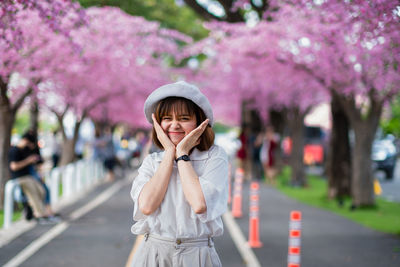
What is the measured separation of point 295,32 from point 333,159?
5266 millimetres

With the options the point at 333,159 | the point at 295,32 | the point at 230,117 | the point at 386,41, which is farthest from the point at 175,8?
the point at 230,117

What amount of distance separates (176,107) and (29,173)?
9.71 metres

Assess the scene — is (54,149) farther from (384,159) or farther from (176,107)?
(176,107)

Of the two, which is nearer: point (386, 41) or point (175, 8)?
point (386, 41)

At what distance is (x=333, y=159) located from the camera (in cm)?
1834

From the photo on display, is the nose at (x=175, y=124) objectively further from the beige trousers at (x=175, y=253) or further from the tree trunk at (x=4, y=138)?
the tree trunk at (x=4, y=138)

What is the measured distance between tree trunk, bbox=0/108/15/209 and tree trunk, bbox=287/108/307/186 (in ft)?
39.7

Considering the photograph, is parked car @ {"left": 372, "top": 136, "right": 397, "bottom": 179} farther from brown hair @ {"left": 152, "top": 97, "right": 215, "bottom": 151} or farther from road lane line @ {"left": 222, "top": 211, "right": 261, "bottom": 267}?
brown hair @ {"left": 152, "top": 97, "right": 215, "bottom": 151}

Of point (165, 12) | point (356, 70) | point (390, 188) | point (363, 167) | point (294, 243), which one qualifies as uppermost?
point (165, 12)

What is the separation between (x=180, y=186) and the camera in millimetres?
3324

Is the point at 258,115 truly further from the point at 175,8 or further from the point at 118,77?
the point at 118,77

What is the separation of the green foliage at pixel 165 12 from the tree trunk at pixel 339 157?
29.5 feet

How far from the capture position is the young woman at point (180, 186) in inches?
127

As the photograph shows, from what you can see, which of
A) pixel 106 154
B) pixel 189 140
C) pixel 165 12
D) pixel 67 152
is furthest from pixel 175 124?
pixel 165 12
